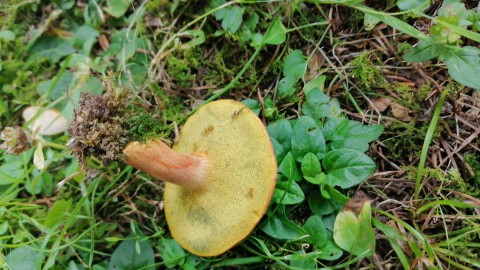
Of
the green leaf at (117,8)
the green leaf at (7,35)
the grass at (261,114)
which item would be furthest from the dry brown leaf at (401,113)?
the green leaf at (7,35)

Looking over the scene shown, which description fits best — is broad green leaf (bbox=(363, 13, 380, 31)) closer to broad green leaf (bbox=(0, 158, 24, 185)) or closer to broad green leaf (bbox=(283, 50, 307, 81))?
broad green leaf (bbox=(283, 50, 307, 81))

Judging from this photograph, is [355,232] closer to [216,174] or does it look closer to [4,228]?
[216,174]

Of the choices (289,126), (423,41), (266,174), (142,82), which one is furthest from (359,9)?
(142,82)

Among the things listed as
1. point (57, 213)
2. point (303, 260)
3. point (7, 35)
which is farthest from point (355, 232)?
point (7, 35)

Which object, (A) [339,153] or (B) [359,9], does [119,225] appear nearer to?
(A) [339,153]

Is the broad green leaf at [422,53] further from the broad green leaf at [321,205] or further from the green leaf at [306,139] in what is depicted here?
the broad green leaf at [321,205]

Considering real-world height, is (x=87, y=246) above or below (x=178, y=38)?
below
